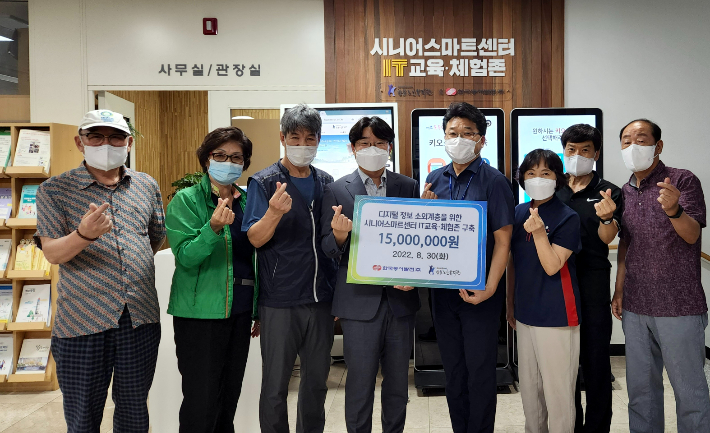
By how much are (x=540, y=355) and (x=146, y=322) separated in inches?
68.3

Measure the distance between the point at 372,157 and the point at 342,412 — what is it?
6.41 feet

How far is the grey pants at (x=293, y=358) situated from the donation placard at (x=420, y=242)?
1.06ft

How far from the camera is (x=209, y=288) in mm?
2100

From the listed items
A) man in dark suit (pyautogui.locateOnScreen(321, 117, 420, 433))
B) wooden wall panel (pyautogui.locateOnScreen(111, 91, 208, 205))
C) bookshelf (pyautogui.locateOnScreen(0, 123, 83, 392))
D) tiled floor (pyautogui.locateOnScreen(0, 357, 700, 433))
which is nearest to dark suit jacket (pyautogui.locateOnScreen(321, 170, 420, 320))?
man in dark suit (pyautogui.locateOnScreen(321, 117, 420, 433))

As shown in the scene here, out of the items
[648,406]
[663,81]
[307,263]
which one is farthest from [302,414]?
[663,81]

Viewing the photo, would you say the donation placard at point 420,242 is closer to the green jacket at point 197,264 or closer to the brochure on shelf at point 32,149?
the green jacket at point 197,264

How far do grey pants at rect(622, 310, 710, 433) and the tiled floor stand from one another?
672 mm

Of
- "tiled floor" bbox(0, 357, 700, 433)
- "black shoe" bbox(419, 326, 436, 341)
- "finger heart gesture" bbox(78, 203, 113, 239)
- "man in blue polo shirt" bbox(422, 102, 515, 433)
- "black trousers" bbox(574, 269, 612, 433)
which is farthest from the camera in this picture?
"black shoe" bbox(419, 326, 436, 341)

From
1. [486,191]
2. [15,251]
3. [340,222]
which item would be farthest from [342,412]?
[15,251]

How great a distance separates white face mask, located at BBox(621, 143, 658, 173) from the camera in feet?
7.73

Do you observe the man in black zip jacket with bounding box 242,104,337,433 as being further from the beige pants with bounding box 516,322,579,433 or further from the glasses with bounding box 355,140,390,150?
the beige pants with bounding box 516,322,579,433

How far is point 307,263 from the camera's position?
2.17 meters

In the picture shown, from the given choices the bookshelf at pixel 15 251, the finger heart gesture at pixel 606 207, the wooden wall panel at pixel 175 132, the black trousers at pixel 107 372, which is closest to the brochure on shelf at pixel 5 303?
the bookshelf at pixel 15 251

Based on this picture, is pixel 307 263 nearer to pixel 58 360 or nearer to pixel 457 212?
pixel 457 212
